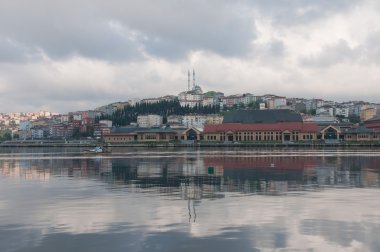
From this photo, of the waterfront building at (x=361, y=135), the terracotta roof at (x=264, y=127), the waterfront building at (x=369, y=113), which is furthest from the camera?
the waterfront building at (x=369, y=113)

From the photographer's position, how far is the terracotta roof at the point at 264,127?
134000 mm

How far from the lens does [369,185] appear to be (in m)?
24.6

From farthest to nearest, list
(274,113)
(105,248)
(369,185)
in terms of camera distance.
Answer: (274,113) → (369,185) → (105,248)

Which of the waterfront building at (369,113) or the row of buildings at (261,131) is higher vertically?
the waterfront building at (369,113)

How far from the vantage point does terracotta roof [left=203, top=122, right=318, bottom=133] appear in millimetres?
134000

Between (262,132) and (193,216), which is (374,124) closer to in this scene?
(262,132)

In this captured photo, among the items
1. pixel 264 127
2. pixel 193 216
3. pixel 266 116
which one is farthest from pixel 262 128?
pixel 193 216

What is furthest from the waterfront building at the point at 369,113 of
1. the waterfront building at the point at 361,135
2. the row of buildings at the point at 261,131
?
the waterfront building at the point at 361,135

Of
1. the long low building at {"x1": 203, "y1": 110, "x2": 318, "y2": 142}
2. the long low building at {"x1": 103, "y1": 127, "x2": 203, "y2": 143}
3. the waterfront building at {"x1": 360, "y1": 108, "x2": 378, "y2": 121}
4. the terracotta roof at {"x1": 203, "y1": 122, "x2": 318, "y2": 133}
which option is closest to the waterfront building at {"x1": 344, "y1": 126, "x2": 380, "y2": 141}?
the long low building at {"x1": 203, "y1": 110, "x2": 318, "y2": 142}

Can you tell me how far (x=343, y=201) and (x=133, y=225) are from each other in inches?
323

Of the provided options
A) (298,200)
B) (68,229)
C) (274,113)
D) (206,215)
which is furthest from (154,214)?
(274,113)

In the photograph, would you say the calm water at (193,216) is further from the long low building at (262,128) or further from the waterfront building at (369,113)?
the waterfront building at (369,113)

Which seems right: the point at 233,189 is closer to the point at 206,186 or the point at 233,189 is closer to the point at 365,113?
the point at 206,186

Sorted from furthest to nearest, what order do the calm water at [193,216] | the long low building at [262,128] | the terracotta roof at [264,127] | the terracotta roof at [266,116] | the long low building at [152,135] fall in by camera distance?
the long low building at [152,135]
the terracotta roof at [266,116]
the terracotta roof at [264,127]
the long low building at [262,128]
the calm water at [193,216]
